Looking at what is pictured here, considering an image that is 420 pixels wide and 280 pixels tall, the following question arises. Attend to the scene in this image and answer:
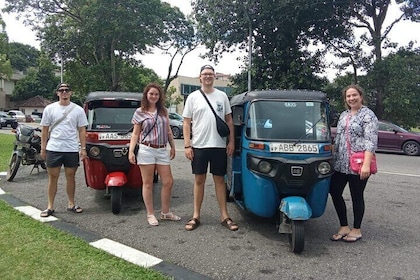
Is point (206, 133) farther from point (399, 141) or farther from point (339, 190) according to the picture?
point (399, 141)

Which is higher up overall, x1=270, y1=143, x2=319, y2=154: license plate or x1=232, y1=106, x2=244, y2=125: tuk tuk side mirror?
x1=232, y1=106, x2=244, y2=125: tuk tuk side mirror

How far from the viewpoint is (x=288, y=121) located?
4.57 meters

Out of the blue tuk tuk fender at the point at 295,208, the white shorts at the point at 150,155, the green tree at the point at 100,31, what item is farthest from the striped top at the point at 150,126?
the green tree at the point at 100,31

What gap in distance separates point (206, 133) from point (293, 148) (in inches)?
43.9

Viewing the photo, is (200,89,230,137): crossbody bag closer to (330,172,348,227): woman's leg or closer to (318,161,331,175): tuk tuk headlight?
(318,161,331,175): tuk tuk headlight

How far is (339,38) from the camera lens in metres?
21.0

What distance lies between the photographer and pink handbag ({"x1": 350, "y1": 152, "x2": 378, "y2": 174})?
4.28 m

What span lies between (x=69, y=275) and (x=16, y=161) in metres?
5.03

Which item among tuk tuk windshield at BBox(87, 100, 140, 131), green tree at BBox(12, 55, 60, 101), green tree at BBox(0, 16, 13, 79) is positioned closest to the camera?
tuk tuk windshield at BBox(87, 100, 140, 131)

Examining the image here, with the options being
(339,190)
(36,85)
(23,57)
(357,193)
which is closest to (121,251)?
(339,190)

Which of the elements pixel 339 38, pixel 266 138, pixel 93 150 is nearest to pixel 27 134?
pixel 93 150

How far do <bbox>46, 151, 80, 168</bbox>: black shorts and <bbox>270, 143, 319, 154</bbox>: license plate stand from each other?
2.92m

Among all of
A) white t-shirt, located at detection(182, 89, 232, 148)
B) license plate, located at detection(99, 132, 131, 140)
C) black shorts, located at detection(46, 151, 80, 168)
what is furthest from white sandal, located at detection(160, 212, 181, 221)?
black shorts, located at detection(46, 151, 80, 168)

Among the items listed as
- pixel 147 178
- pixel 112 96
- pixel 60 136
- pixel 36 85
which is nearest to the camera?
pixel 147 178
